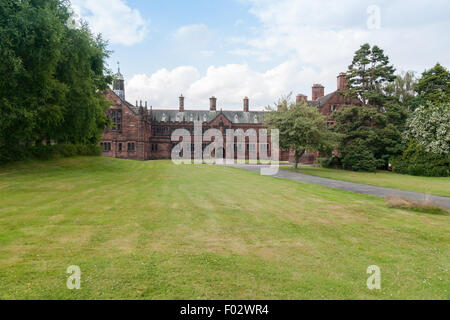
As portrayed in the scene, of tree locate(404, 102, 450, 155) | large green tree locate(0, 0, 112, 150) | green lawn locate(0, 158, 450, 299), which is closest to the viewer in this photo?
green lawn locate(0, 158, 450, 299)

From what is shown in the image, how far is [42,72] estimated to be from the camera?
55.1 feet

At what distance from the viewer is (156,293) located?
14.1 ft

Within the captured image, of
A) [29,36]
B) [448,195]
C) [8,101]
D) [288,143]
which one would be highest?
[29,36]

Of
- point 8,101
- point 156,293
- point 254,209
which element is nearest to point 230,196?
point 254,209

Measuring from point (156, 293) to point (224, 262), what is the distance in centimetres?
164

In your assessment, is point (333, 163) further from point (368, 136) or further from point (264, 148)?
point (264, 148)

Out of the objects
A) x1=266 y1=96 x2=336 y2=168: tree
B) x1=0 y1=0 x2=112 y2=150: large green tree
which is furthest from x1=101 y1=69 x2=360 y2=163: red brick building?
x1=0 y1=0 x2=112 y2=150: large green tree

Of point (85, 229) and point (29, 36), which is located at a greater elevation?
point (29, 36)

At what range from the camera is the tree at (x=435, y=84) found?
39.8 meters

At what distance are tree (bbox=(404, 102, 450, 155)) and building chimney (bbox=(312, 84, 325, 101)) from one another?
87.0 feet

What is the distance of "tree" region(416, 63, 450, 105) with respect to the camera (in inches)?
1566

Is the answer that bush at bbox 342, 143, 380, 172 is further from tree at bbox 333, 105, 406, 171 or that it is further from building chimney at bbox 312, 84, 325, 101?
building chimney at bbox 312, 84, 325, 101
